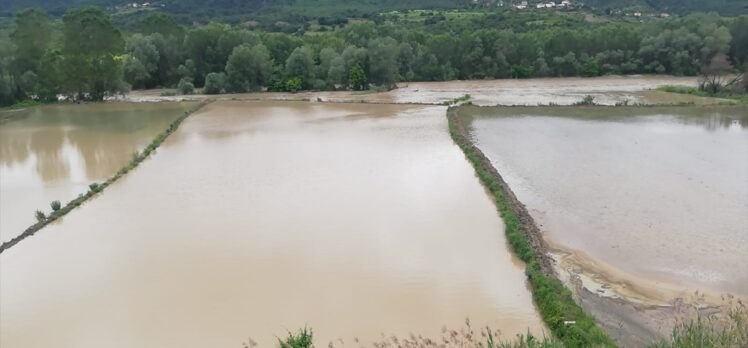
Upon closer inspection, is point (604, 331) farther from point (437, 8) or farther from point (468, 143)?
point (437, 8)

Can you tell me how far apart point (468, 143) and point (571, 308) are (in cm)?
1232

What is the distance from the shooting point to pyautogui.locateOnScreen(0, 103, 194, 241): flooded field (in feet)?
54.8

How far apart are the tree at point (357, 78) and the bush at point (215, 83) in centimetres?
834

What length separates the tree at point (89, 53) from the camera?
34188 millimetres

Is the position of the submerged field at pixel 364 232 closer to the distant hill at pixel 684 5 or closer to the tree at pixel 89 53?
the tree at pixel 89 53

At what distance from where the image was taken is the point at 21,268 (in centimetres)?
1195

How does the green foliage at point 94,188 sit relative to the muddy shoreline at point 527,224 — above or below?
above

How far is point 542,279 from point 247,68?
106ft

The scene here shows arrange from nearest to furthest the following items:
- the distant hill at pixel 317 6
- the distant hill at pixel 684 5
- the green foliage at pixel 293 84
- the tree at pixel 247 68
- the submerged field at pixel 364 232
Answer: the submerged field at pixel 364 232 → the tree at pixel 247 68 → the green foliage at pixel 293 84 → the distant hill at pixel 684 5 → the distant hill at pixel 317 6

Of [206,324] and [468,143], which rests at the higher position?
[468,143]

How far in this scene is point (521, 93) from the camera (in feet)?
121

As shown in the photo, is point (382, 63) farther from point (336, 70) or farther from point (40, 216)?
point (40, 216)

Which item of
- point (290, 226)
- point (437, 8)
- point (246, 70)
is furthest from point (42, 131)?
point (437, 8)

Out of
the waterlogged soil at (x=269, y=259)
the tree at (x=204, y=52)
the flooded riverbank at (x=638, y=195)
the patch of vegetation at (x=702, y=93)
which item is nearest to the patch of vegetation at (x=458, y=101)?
the flooded riverbank at (x=638, y=195)
